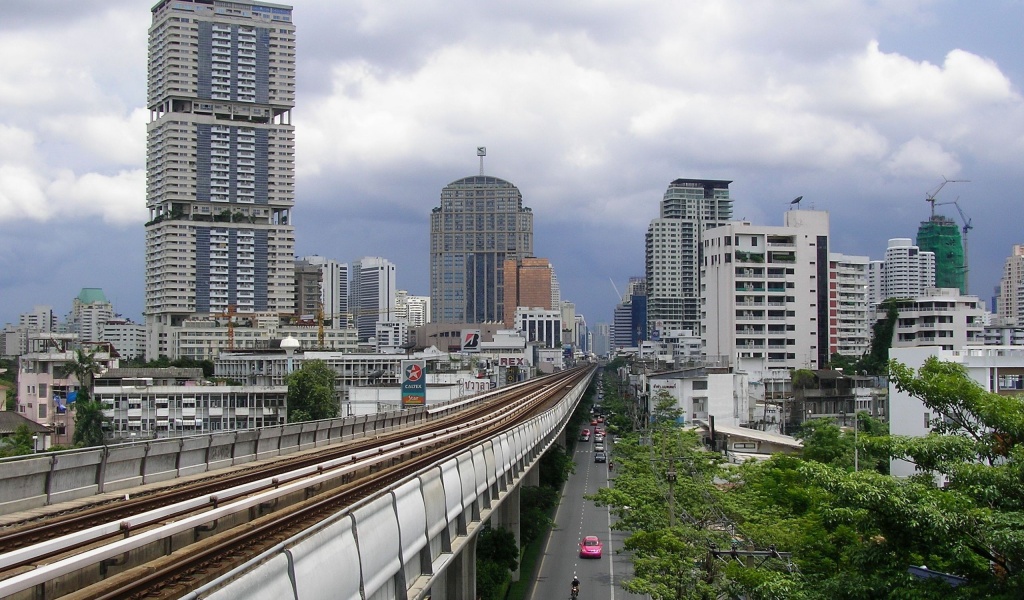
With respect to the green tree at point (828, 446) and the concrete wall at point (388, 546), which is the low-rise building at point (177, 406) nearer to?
the green tree at point (828, 446)

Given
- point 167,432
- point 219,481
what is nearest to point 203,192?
point 167,432

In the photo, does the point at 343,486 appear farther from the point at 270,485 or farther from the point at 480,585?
the point at 480,585

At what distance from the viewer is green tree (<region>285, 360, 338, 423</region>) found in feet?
245

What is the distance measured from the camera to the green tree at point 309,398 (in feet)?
245

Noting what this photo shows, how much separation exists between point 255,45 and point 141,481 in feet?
527

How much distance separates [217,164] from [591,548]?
14005cm

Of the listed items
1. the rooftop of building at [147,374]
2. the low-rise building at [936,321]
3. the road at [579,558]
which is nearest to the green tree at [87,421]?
the rooftop of building at [147,374]

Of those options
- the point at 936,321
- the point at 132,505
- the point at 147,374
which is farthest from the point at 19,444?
the point at 936,321

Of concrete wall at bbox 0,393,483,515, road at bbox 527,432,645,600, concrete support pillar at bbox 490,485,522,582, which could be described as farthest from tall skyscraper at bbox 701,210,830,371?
concrete wall at bbox 0,393,483,515

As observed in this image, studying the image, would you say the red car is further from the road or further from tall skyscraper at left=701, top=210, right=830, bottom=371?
tall skyscraper at left=701, top=210, right=830, bottom=371

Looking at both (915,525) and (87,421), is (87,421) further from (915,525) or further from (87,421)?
(915,525)

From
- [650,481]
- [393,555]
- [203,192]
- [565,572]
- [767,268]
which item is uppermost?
[203,192]

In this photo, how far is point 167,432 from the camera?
226 feet

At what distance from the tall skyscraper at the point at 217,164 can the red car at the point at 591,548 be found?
130 metres
